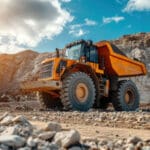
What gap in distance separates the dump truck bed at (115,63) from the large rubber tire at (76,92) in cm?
223

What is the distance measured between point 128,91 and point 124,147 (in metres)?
12.5

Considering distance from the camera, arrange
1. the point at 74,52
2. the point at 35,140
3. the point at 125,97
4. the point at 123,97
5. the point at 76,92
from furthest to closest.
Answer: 1. the point at 125,97
2. the point at 123,97
3. the point at 74,52
4. the point at 76,92
5. the point at 35,140

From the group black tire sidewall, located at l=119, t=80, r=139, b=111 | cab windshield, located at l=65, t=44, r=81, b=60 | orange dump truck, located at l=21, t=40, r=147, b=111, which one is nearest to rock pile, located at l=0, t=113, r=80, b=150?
orange dump truck, located at l=21, t=40, r=147, b=111

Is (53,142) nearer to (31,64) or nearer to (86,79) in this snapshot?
(86,79)

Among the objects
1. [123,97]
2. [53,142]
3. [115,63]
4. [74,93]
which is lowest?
[53,142]

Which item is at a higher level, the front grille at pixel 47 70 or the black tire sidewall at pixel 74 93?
the front grille at pixel 47 70

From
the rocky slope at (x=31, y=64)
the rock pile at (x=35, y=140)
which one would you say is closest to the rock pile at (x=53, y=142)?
the rock pile at (x=35, y=140)

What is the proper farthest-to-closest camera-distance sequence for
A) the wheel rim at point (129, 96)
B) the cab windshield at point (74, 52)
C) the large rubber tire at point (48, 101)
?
1. the wheel rim at point (129, 96)
2. the large rubber tire at point (48, 101)
3. the cab windshield at point (74, 52)

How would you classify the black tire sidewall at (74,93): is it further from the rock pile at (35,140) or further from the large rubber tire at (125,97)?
the rock pile at (35,140)

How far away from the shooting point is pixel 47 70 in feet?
47.3

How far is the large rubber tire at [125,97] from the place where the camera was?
1636 centimetres

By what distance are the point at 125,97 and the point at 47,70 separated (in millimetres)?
4535

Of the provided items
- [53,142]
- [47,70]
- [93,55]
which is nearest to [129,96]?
[93,55]

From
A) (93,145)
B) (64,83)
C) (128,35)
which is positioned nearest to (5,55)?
(128,35)
